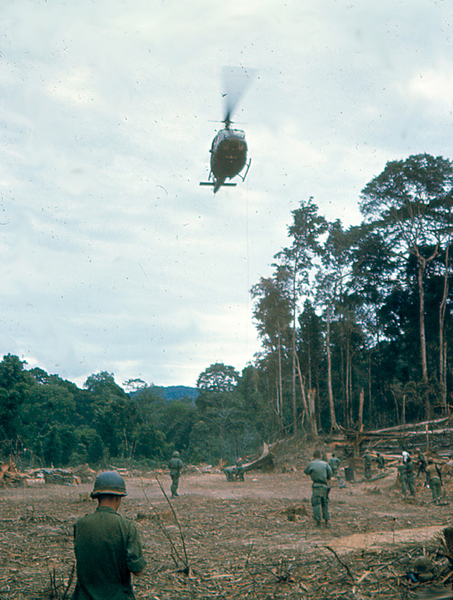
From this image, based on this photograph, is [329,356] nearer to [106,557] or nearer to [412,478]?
[412,478]

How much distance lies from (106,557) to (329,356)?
42953 millimetres

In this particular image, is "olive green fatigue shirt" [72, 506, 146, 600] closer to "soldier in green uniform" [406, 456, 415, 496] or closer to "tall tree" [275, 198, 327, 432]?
"soldier in green uniform" [406, 456, 415, 496]

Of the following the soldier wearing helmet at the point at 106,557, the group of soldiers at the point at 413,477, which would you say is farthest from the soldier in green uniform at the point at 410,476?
the soldier wearing helmet at the point at 106,557

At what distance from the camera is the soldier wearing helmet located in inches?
150

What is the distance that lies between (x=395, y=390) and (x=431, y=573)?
3282cm

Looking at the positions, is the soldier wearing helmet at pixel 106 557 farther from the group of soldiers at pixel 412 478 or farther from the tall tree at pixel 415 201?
the tall tree at pixel 415 201

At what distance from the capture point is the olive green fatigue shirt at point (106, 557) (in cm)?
382

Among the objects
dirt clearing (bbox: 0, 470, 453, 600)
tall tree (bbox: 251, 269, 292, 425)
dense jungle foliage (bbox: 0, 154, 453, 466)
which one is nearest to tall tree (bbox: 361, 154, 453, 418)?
dense jungle foliage (bbox: 0, 154, 453, 466)

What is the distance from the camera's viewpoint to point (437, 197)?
37.8 m

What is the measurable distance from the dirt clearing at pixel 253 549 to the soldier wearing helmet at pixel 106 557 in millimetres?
1908

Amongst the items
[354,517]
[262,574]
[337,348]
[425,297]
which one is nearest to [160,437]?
[337,348]

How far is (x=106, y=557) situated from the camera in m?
3.84

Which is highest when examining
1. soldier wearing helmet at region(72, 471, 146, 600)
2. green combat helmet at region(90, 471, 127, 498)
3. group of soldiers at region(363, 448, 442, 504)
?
green combat helmet at region(90, 471, 127, 498)

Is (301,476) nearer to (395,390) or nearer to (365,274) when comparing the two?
(395,390)
